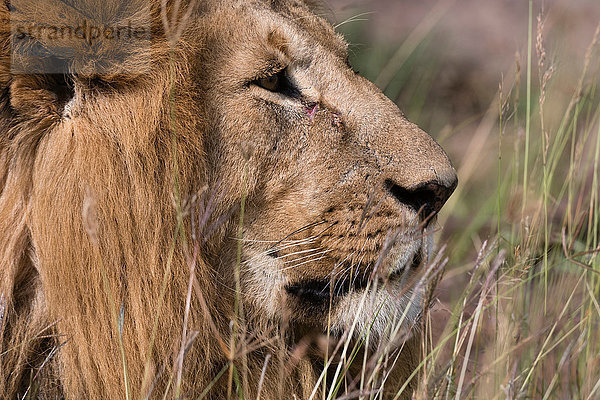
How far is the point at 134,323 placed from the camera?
6.13 ft

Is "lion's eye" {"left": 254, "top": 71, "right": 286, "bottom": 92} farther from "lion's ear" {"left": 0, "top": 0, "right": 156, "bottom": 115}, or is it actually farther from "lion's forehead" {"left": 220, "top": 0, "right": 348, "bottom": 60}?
"lion's ear" {"left": 0, "top": 0, "right": 156, "bottom": 115}

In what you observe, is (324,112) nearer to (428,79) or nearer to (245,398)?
(245,398)

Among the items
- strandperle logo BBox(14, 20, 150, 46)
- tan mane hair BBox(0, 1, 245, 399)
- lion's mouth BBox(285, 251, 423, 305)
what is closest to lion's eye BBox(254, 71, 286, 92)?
tan mane hair BBox(0, 1, 245, 399)

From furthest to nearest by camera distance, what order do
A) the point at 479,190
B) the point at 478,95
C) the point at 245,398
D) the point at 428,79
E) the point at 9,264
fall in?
the point at 478,95 → the point at 428,79 → the point at 479,190 → the point at 245,398 → the point at 9,264

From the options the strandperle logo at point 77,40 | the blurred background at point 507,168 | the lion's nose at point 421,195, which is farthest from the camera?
the blurred background at point 507,168

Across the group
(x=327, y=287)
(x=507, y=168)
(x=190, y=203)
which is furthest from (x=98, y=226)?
(x=507, y=168)

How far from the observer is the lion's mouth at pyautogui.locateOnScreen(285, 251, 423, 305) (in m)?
1.98

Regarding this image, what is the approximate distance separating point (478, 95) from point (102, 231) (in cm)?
533

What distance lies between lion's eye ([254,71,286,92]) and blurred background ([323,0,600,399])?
1.88 feet

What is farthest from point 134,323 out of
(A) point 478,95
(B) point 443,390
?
(A) point 478,95

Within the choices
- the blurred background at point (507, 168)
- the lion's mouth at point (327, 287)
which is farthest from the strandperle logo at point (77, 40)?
the blurred background at point (507, 168)

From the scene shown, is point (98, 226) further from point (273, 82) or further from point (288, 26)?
point (288, 26)

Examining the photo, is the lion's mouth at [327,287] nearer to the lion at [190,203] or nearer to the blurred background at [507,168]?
the lion at [190,203]

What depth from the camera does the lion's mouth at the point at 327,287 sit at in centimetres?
198
